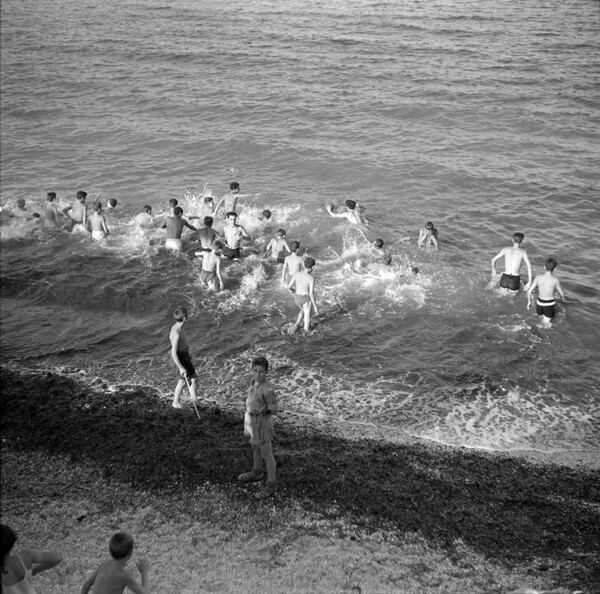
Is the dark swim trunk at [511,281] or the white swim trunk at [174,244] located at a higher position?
the white swim trunk at [174,244]

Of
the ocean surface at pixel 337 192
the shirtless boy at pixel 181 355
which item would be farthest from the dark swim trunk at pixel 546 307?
the shirtless boy at pixel 181 355

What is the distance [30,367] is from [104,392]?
2069mm

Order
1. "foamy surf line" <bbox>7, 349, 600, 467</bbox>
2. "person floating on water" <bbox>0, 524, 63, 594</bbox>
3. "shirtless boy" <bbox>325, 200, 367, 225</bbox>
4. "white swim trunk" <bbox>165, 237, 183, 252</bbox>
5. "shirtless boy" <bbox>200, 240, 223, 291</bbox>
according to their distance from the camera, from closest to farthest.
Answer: "person floating on water" <bbox>0, 524, 63, 594</bbox>
"foamy surf line" <bbox>7, 349, 600, 467</bbox>
"shirtless boy" <bbox>200, 240, 223, 291</bbox>
"white swim trunk" <bbox>165, 237, 183, 252</bbox>
"shirtless boy" <bbox>325, 200, 367, 225</bbox>

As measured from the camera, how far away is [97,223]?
18.8m

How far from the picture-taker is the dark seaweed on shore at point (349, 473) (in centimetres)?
852

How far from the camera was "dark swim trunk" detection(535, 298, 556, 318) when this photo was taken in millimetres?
14375

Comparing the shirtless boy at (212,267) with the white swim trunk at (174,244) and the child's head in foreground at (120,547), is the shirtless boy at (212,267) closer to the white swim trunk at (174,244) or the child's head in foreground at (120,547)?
the white swim trunk at (174,244)

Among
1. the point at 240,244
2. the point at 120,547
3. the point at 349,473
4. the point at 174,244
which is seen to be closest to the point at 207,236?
the point at 240,244

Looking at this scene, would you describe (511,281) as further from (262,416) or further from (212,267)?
(262,416)

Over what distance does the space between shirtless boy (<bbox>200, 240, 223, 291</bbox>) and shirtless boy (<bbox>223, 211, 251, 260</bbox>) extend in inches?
59.3

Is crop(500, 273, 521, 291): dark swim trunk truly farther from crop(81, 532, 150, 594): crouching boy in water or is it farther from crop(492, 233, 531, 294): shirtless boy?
crop(81, 532, 150, 594): crouching boy in water

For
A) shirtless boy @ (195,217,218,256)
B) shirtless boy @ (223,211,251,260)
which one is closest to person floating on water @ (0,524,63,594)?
shirtless boy @ (195,217,218,256)

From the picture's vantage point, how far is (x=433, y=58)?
3506 cm

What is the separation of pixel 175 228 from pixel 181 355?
7.76 metres
